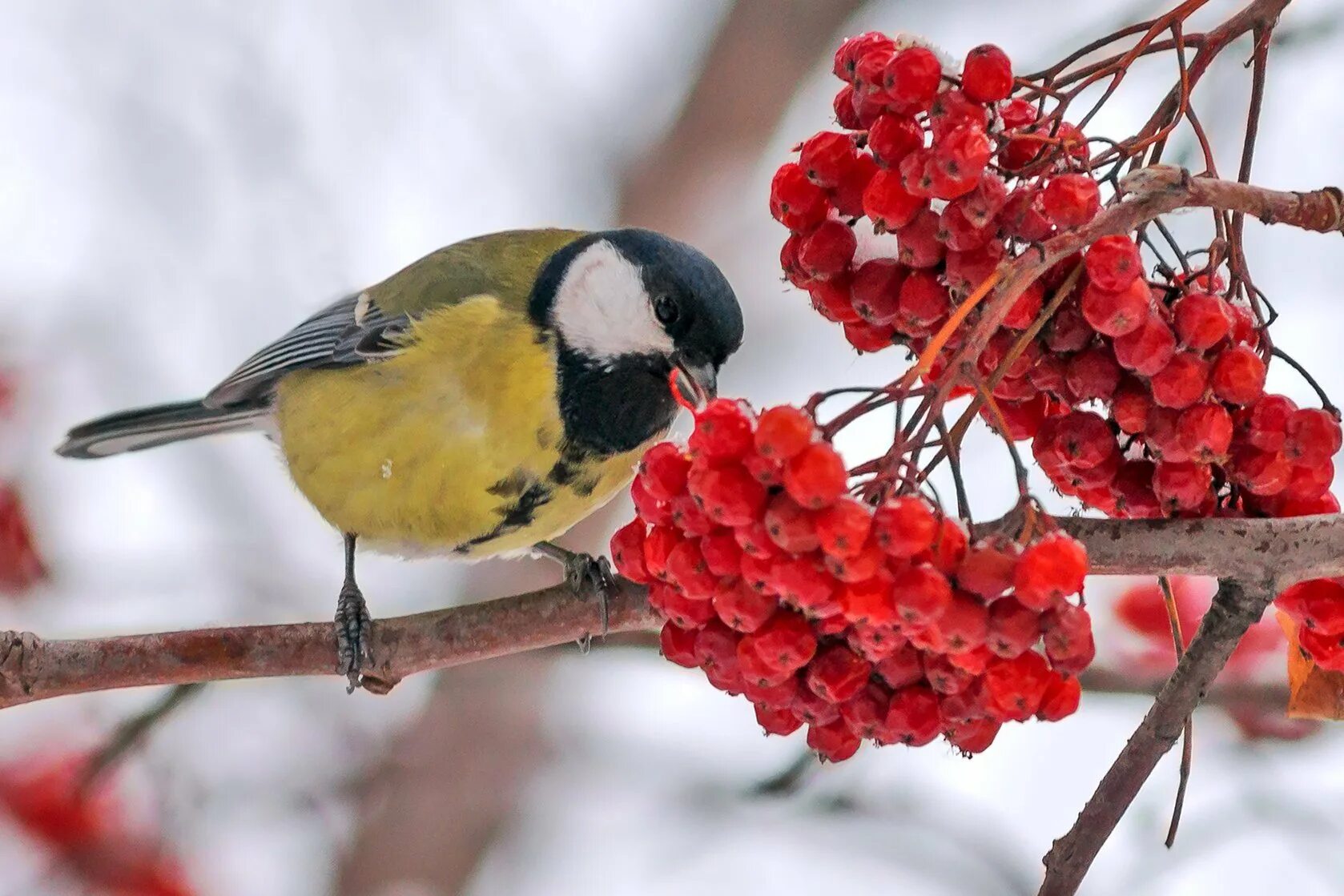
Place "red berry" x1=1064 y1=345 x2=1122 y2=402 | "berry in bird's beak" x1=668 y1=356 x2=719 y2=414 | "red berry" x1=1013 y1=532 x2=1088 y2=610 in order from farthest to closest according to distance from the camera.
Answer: "berry in bird's beak" x1=668 y1=356 x2=719 y2=414 → "red berry" x1=1064 y1=345 x2=1122 y2=402 → "red berry" x1=1013 y1=532 x2=1088 y2=610

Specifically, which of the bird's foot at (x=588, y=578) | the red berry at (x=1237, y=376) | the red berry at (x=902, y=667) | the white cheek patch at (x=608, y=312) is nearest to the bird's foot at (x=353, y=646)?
the bird's foot at (x=588, y=578)

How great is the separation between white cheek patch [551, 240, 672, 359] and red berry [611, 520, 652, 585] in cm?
104

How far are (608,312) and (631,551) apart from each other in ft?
3.75

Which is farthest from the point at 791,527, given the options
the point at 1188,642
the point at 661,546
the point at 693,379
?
the point at 1188,642

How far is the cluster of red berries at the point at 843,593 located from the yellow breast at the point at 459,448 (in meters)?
1.05

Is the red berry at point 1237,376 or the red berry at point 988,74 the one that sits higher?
the red berry at point 988,74

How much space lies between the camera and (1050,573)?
31.7 inches

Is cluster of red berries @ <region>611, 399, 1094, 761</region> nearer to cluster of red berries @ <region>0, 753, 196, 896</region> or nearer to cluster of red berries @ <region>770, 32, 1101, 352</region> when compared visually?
cluster of red berries @ <region>770, 32, 1101, 352</region>

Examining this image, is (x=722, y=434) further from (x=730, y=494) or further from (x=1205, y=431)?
(x=1205, y=431)

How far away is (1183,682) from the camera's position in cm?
98

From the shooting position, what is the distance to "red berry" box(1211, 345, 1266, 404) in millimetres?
967

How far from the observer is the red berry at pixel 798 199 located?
1061mm

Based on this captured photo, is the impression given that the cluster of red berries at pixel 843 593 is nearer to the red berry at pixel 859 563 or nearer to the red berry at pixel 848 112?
the red berry at pixel 859 563

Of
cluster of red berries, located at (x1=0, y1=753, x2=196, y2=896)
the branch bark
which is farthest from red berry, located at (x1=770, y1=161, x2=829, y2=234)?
cluster of red berries, located at (x1=0, y1=753, x2=196, y2=896)
